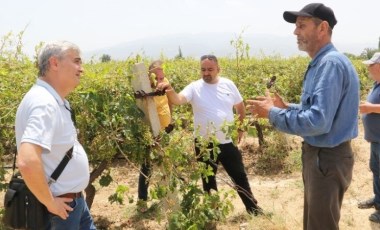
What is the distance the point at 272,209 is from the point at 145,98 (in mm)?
2345

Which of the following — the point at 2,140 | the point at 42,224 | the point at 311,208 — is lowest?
the point at 311,208

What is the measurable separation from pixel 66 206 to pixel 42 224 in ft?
0.62

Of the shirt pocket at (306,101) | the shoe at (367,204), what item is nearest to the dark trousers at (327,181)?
the shirt pocket at (306,101)

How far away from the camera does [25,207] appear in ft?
7.32

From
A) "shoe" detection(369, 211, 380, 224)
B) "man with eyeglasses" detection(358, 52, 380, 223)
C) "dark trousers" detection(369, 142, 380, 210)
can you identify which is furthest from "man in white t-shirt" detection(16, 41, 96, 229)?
"dark trousers" detection(369, 142, 380, 210)

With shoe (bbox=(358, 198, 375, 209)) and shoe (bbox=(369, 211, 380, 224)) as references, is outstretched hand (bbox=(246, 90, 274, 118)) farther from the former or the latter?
shoe (bbox=(358, 198, 375, 209))

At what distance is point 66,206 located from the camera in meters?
2.22

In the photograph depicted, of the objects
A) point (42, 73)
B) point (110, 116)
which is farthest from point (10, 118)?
point (42, 73)

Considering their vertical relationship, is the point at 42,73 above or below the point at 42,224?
above

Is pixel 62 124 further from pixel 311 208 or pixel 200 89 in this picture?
pixel 200 89

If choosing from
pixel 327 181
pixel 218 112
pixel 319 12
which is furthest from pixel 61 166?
pixel 218 112

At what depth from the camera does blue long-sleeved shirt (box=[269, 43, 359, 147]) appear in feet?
7.98

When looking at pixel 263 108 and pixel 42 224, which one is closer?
pixel 42 224

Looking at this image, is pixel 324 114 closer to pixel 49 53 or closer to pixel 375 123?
pixel 49 53
